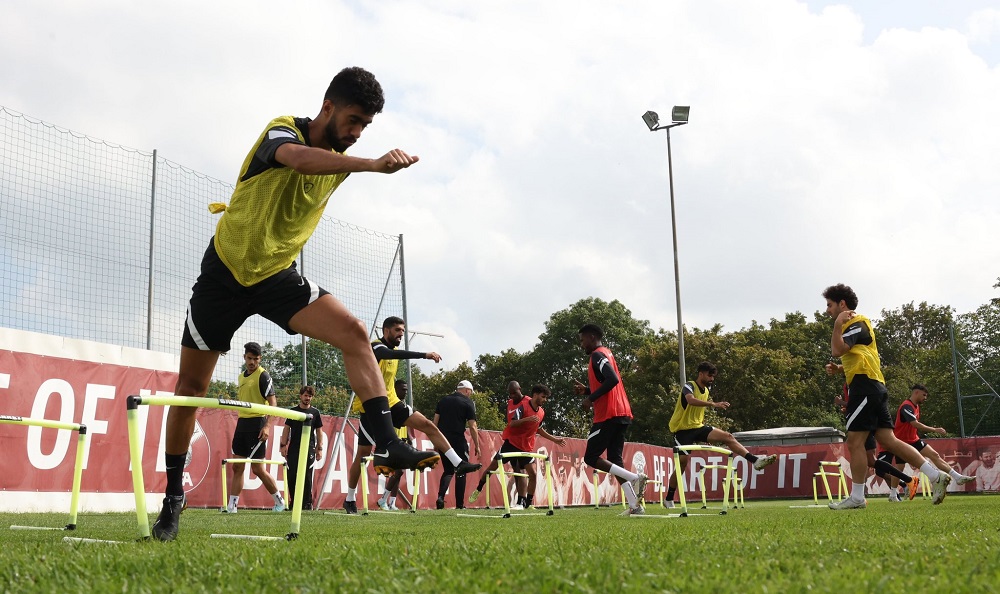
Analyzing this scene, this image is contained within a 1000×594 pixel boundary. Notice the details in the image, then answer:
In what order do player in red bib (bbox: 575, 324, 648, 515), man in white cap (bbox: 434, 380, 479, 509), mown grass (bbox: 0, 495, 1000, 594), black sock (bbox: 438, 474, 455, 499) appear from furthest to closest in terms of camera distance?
black sock (bbox: 438, 474, 455, 499) → man in white cap (bbox: 434, 380, 479, 509) → player in red bib (bbox: 575, 324, 648, 515) → mown grass (bbox: 0, 495, 1000, 594)

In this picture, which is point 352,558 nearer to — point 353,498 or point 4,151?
point 353,498

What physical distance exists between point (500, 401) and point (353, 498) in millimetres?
55620

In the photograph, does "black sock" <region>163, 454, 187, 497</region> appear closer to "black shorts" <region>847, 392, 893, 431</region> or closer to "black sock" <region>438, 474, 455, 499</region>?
"black shorts" <region>847, 392, 893, 431</region>

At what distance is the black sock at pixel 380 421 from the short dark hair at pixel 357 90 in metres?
1.51

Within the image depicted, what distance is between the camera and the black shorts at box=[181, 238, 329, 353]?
Answer: 14.6 ft

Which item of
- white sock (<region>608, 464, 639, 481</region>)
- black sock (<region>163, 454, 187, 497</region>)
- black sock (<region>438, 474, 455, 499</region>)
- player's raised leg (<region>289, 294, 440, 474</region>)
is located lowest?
black sock (<region>438, 474, 455, 499</region>)

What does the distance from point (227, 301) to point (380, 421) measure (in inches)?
40.7

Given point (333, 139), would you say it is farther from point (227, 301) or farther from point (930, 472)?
point (930, 472)

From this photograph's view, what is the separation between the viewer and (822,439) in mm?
33875

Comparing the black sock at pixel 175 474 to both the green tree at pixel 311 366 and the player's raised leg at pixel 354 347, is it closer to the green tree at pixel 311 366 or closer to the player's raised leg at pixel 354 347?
the player's raised leg at pixel 354 347

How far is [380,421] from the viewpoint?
433 centimetres

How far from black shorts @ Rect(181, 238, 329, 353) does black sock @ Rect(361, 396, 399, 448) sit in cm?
65

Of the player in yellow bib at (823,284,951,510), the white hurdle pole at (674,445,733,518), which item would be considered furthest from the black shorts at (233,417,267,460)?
the player in yellow bib at (823,284,951,510)

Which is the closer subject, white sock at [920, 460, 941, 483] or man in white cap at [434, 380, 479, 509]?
white sock at [920, 460, 941, 483]
